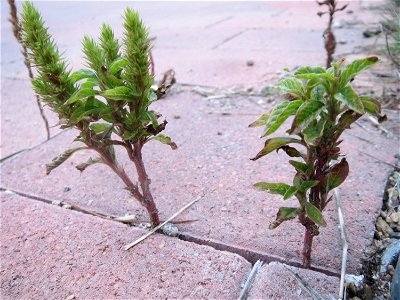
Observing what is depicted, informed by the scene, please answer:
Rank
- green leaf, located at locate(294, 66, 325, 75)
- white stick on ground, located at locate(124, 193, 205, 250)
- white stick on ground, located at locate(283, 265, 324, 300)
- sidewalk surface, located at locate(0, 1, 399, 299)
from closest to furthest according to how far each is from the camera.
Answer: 1. green leaf, located at locate(294, 66, 325, 75)
2. white stick on ground, located at locate(283, 265, 324, 300)
3. sidewalk surface, located at locate(0, 1, 399, 299)
4. white stick on ground, located at locate(124, 193, 205, 250)

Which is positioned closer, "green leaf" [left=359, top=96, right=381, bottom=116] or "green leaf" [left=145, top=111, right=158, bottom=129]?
"green leaf" [left=359, top=96, right=381, bottom=116]

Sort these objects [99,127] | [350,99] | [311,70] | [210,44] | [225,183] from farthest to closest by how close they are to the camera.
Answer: [210,44] < [225,183] < [99,127] < [311,70] < [350,99]

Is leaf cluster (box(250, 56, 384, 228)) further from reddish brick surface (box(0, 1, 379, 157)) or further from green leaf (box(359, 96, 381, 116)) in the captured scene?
reddish brick surface (box(0, 1, 379, 157))

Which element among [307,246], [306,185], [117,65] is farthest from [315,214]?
[117,65]

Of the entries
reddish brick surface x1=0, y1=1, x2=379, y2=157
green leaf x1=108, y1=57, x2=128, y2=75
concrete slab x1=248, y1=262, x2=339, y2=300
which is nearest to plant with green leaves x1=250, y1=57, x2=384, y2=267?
concrete slab x1=248, y1=262, x2=339, y2=300

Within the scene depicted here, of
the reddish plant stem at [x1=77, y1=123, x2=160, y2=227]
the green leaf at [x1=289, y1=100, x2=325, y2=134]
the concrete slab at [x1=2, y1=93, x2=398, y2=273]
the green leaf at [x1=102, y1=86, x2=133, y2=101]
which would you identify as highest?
the green leaf at [x1=102, y1=86, x2=133, y2=101]

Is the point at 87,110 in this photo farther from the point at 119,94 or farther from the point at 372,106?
the point at 372,106
